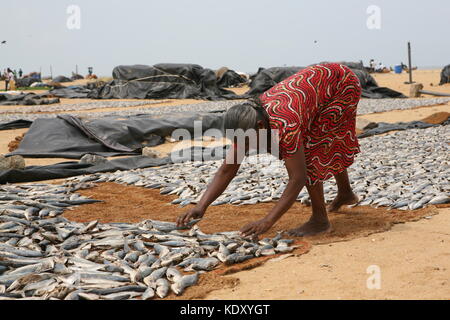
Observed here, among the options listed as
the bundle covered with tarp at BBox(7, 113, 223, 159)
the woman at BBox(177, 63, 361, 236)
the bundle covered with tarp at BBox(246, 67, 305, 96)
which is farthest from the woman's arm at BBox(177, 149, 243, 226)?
the bundle covered with tarp at BBox(246, 67, 305, 96)

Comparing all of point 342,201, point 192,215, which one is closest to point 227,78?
point 342,201

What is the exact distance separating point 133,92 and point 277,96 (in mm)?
20150

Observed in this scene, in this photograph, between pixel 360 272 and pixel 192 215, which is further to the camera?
pixel 192 215

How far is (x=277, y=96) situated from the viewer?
3299 mm

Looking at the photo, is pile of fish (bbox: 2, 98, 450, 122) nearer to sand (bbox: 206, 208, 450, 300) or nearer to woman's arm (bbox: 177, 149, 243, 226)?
woman's arm (bbox: 177, 149, 243, 226)

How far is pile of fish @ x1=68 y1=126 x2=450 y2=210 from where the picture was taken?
482 cm

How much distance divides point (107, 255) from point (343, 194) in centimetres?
210

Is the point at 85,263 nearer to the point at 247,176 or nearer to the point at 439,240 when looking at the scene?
the point at 439,240

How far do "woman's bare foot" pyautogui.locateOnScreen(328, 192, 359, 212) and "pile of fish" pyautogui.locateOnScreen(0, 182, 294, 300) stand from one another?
100 cm

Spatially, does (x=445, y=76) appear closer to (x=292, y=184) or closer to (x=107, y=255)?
(x=292, y=184)

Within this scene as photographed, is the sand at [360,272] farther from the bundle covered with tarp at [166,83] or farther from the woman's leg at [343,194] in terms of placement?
the bundle covered with tarp at [166,83]

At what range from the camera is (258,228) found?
129 inches

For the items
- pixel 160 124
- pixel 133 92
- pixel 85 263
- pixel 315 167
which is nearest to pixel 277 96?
pixel 315 167
